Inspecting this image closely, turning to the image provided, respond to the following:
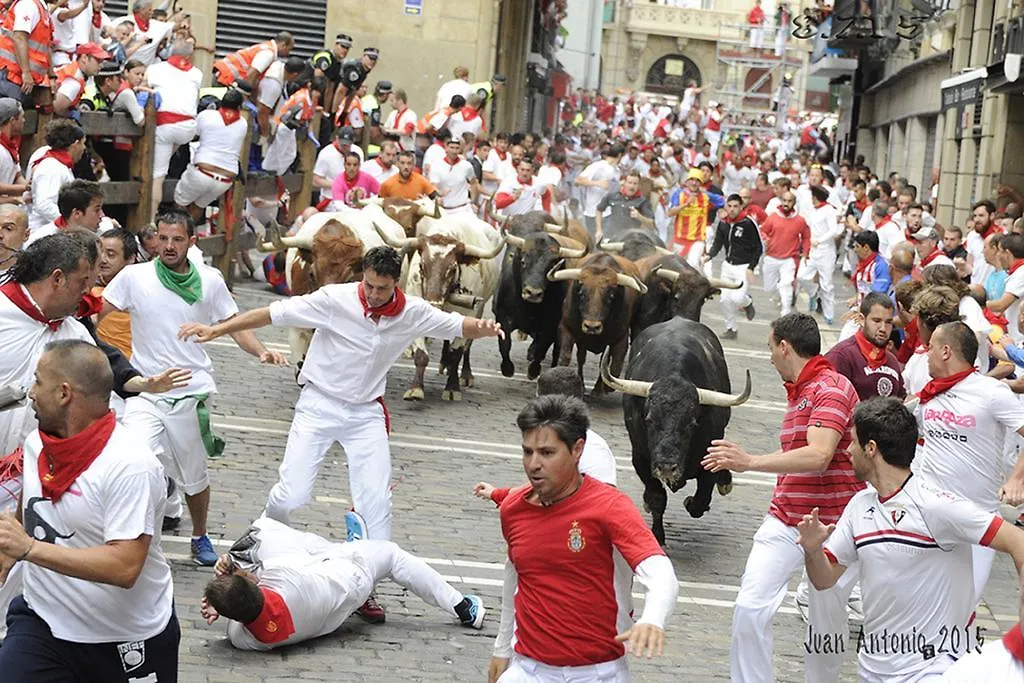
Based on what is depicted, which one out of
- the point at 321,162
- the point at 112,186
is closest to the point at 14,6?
the point at 112,186

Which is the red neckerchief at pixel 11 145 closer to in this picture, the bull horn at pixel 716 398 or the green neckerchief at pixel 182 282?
the green neckerchief at pixel 182 282

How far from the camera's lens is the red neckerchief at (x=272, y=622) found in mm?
8164

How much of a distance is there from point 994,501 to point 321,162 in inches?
535

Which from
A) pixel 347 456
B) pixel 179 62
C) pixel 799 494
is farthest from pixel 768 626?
pixel 179 62

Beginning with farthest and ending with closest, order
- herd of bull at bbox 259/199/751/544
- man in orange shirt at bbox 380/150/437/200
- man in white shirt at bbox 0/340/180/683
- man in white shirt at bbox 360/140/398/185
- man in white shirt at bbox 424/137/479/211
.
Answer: man in white shirt at bbox 424/137/479/211 → man in white shirt at bbox 360/140/398/185 → man in orange shirt at bbox 380/150/437/200 → herd of bull at bbox 259/199/751/544 → man in white shirt at bbox 0/340/180/683

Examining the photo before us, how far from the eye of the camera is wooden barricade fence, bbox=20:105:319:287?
16.0 m

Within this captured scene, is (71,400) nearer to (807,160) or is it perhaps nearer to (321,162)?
(321,162)

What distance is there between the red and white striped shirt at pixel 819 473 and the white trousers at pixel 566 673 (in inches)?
81.9

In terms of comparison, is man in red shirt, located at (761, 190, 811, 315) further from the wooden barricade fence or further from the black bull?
the black bull

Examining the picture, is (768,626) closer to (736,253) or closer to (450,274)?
(450,274)

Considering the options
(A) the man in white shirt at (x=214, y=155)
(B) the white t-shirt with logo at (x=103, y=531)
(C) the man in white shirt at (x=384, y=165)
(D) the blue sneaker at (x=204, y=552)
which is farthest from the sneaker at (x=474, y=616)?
(C) the man in white shirt at (x=384, y=165)

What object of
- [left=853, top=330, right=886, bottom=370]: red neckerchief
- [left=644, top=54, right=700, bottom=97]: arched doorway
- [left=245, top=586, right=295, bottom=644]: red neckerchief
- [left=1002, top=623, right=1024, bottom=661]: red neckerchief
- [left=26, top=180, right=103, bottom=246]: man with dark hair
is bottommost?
[left=245, top=586, right=295, bottom=644]: red neckerchief

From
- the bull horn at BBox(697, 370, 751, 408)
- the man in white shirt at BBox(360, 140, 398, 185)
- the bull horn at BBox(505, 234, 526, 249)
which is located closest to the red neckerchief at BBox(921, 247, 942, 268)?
the bull horn at BBox(505, 234, 526, 249)

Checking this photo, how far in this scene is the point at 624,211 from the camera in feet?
71.4
